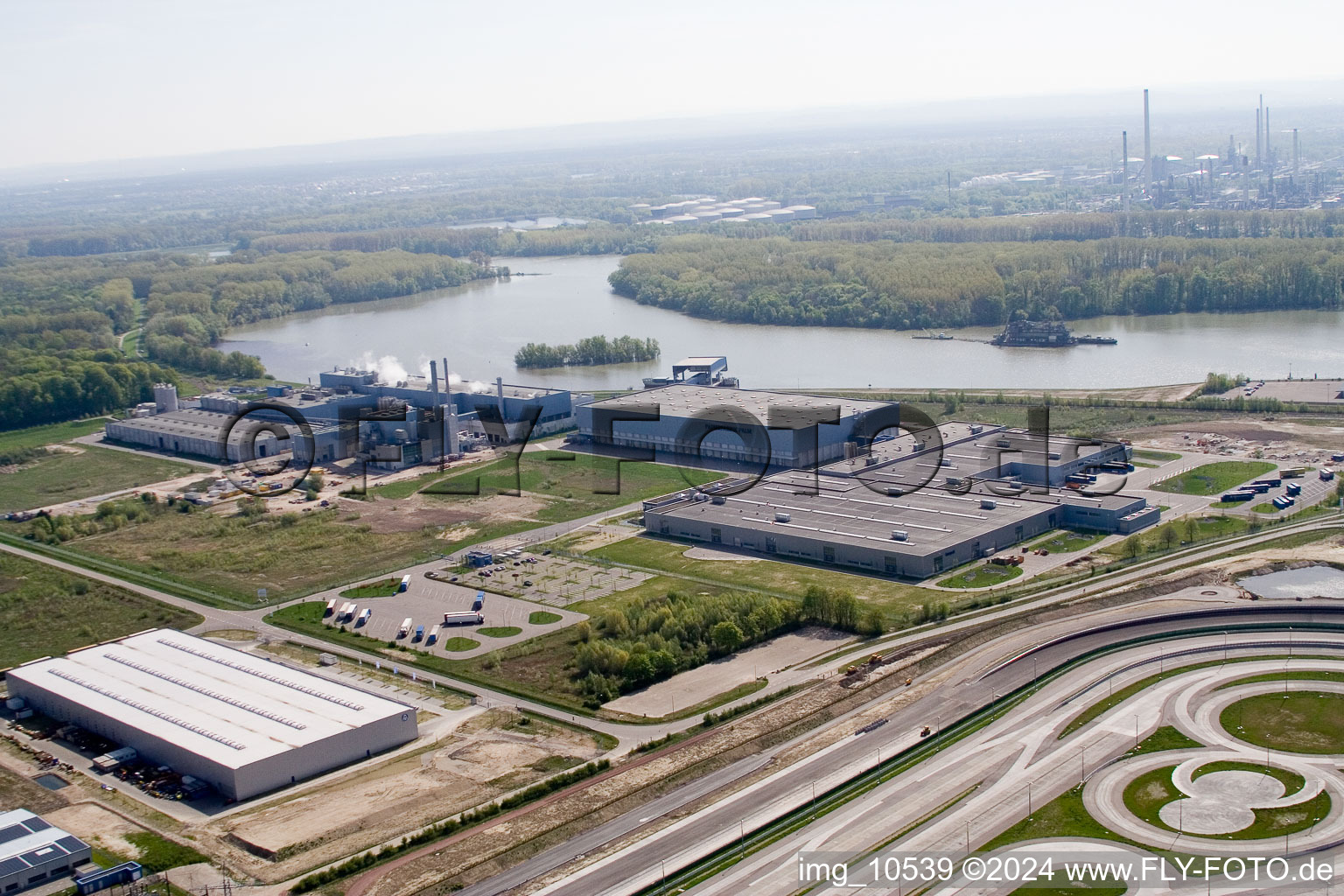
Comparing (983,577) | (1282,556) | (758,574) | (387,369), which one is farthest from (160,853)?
(387,369)

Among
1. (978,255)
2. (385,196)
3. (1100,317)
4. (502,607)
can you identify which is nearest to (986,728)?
(502,607)

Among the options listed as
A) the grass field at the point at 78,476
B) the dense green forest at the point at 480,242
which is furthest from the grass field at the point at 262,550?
the dense green forest at the point at 480,242

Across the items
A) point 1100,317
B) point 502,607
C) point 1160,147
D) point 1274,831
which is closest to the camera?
point 1274,831

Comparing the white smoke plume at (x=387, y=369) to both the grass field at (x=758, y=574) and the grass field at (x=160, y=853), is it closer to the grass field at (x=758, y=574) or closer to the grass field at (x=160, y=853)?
the grass field at (x=758, y=574)

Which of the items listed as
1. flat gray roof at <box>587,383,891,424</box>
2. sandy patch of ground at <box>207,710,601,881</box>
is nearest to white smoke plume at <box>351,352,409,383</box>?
flat gray roof at <box>587,383,891,424</box>

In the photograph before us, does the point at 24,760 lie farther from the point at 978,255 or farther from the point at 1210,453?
the point at 978,255

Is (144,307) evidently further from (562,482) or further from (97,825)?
(97,825)
